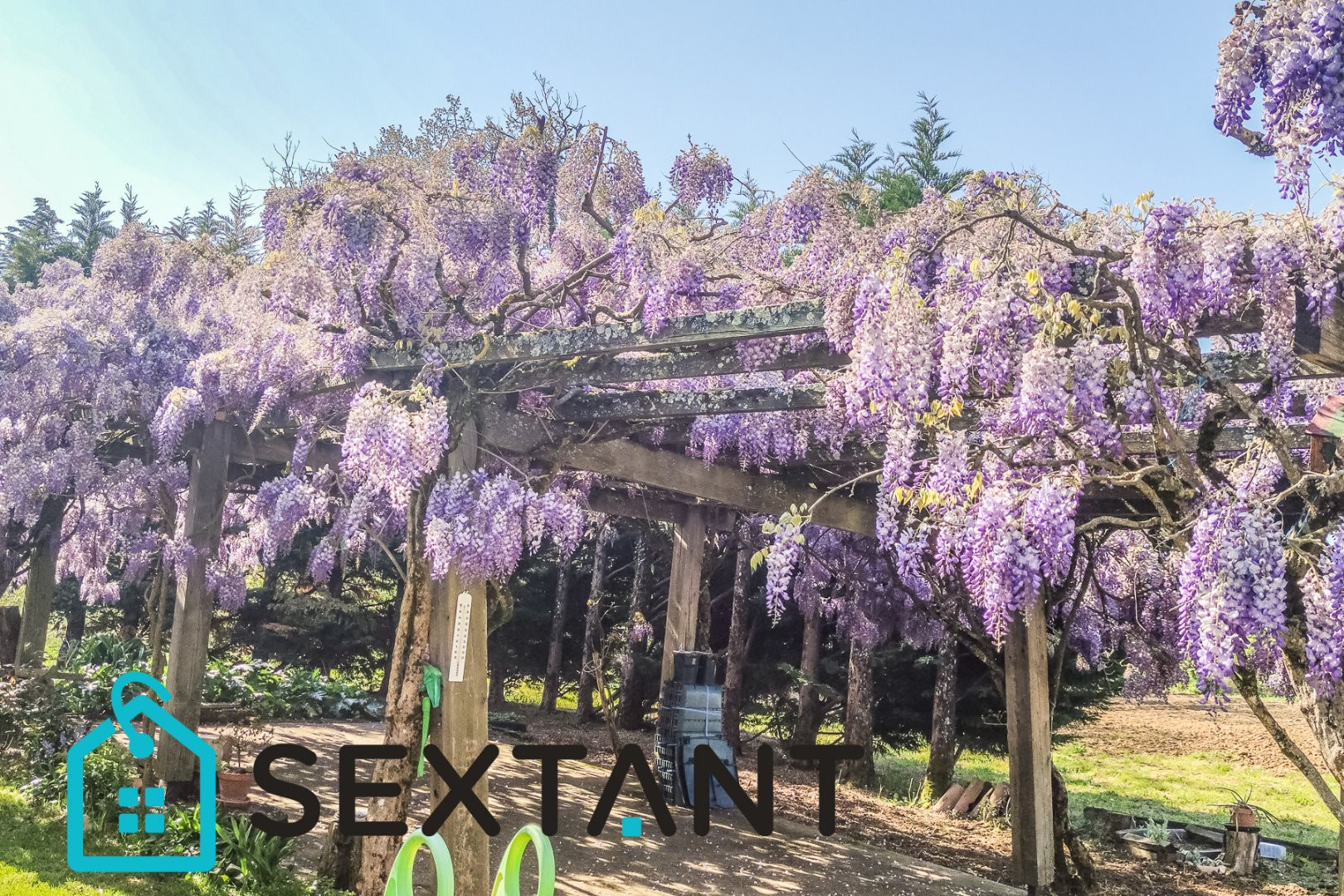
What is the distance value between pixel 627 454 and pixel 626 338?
1.82 meters

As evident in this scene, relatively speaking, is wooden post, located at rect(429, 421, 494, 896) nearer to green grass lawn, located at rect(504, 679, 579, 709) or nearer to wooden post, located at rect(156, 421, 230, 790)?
wooden post, located at rect(156, 421, 230, 790)

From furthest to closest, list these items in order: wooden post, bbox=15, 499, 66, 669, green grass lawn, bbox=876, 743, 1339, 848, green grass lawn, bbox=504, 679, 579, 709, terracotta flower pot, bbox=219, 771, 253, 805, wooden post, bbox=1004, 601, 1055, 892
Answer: green grass lawn, bbox=504, 679, 579, 709 → green grass lawn, bbox=876, 743, 1339, 848 → wooden post, bbox=15, 499, 66, 669 → terracotta flower pot, bbox=219, 771, 253, 805 → wooden post, bbox=1004, 601, 1055, 892

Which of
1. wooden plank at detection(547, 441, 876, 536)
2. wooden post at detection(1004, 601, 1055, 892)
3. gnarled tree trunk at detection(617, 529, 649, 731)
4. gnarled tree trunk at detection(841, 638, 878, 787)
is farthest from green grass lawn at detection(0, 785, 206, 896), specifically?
gnarled tree trunk at detection(617, 529, 649, 731)

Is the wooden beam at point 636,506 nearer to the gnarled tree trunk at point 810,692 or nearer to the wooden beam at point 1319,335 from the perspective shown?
the gnarled tree trunk at point 810,692

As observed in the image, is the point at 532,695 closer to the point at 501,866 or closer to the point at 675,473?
the point at 675,473

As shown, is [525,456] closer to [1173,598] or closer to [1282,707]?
[1173,598]

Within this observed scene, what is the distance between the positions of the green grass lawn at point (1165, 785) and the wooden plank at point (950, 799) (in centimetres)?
62

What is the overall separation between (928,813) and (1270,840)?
2.48 m

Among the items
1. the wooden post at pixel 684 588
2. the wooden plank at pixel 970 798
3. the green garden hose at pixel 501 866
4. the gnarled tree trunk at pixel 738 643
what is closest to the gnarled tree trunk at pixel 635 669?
the gnarled tree trunk at pixel 738 643

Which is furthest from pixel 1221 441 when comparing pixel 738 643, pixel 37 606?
pixel 37 606

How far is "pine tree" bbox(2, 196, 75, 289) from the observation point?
52.9 feet

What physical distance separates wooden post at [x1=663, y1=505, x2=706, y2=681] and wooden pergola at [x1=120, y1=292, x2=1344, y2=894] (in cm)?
2

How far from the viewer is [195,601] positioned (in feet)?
21.5

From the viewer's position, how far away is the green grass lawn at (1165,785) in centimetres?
975
